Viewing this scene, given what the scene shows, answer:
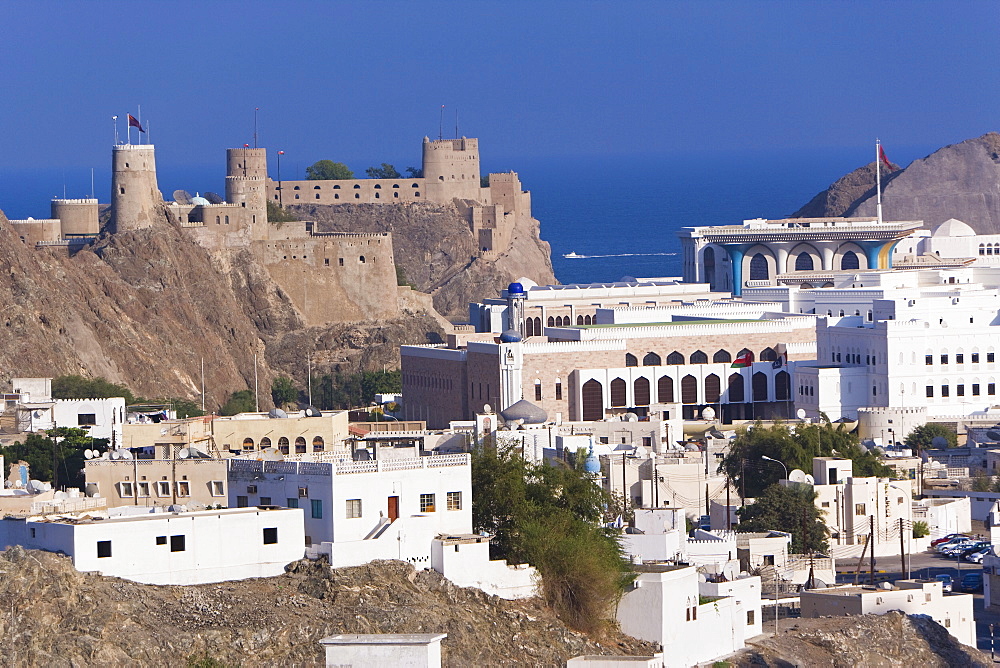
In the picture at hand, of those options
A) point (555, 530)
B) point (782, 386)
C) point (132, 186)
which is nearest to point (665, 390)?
point (782, 386)

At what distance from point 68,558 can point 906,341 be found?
57344mm

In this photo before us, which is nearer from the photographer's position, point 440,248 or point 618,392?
point 618,392

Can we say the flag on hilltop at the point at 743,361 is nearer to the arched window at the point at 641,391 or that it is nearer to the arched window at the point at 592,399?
the arched window at the point at 641,391

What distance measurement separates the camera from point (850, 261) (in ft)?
404

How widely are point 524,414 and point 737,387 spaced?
17397 millimetres

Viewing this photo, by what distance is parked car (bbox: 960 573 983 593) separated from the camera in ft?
182

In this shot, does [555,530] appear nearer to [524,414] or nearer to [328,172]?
[524,414]

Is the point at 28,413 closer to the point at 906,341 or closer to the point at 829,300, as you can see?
the point at 906,341

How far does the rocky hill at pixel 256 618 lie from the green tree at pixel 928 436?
38807 millimetres

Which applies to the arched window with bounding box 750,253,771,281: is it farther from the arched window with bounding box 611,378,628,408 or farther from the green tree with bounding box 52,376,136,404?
the green tree with bounding box 52,376,136,404

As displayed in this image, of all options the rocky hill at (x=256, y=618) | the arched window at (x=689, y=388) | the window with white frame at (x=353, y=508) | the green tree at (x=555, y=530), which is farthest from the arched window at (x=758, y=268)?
the window with white frame at (x=353, y=508)

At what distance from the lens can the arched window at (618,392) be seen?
93.8 m

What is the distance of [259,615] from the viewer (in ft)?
126

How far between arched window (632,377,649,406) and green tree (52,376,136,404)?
733 inches
